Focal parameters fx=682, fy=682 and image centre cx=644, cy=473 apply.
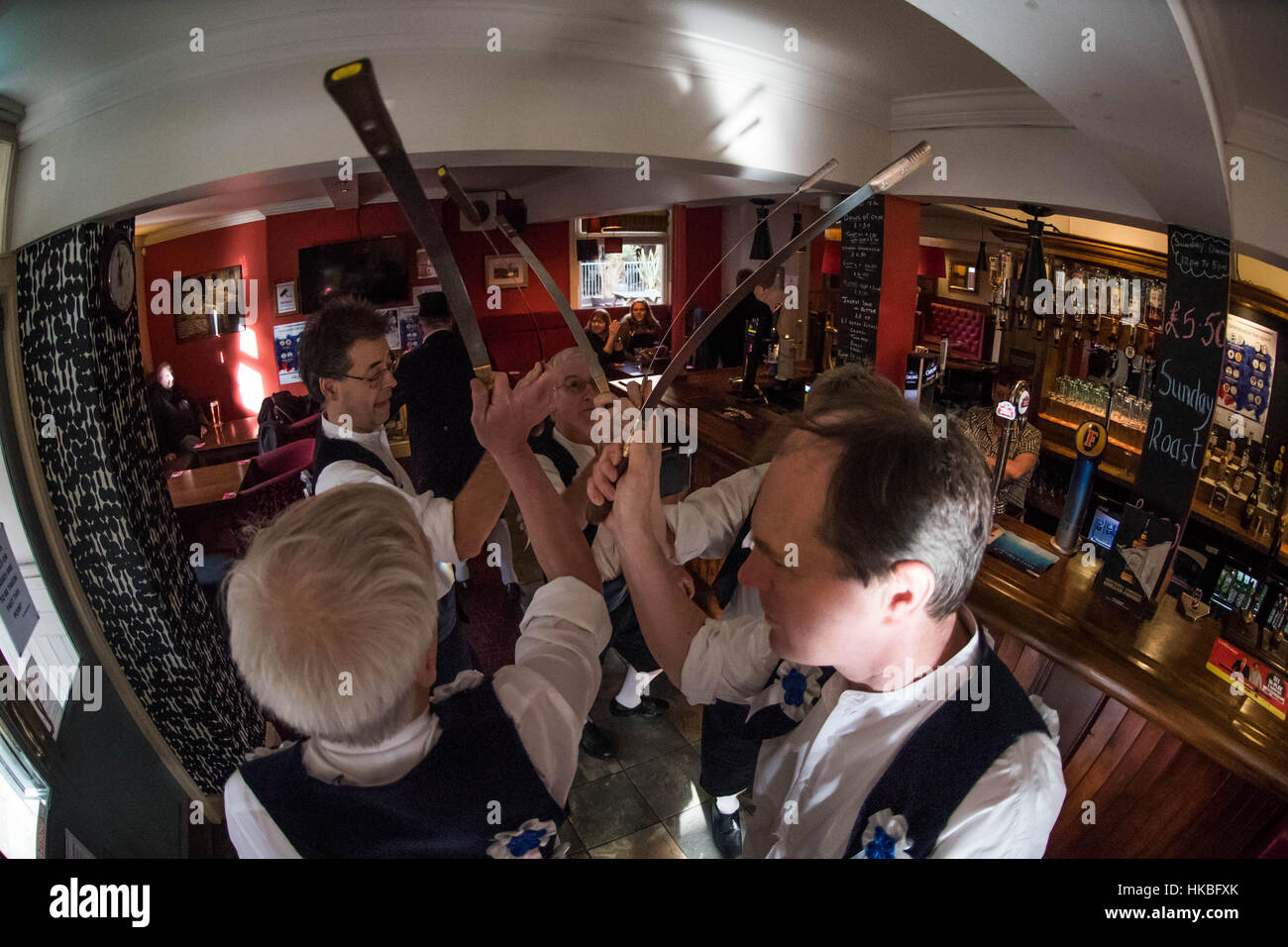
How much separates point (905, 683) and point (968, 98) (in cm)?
257

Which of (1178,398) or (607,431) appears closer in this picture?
(607,431)

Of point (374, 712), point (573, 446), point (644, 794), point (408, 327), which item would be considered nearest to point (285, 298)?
point (408, 327)

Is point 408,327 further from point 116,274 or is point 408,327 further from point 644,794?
point 644,794

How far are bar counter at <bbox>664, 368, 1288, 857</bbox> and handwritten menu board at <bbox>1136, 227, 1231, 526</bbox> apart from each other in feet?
1.47

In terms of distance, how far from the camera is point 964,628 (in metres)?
1.03

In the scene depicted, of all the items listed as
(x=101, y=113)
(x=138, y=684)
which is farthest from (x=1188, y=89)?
(x=138, y=684)

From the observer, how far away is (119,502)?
166cm

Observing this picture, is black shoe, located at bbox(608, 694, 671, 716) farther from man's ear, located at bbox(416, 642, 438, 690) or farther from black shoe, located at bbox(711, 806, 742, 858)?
man's ear, located at bbox(416, 642, 438, 690)


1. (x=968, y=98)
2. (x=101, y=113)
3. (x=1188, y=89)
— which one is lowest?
(x=101, y=113)

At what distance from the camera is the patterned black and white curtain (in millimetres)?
1486

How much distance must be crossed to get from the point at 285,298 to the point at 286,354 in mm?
686

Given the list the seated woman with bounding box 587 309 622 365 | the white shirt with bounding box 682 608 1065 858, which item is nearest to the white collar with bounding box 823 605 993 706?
the white shirt with bounding box 682 608 1065 858
